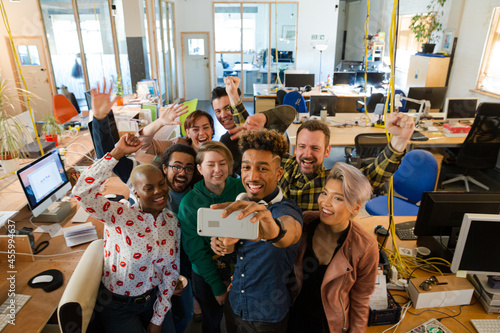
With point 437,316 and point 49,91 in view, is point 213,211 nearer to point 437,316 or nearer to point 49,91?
point 437,316

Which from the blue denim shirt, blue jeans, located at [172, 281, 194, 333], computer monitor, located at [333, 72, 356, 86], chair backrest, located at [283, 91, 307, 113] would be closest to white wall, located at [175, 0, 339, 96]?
computer monitor, located at [333, 72, 356, 86]

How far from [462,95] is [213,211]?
7.31 meters

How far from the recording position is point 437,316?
1.86m

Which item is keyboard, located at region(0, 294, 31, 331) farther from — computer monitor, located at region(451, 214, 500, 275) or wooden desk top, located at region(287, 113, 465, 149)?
wooden desk top, located at region(287, 113, 465, 149)

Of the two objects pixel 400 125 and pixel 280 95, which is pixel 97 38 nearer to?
pixel 280 95

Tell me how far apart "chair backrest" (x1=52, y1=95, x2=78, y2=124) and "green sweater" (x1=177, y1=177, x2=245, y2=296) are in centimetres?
496

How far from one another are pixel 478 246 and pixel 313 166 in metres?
1.00

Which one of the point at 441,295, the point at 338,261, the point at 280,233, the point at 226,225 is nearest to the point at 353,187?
the point at 338,261

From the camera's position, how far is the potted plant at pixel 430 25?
7.34 metres

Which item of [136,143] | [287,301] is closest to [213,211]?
[287,301]

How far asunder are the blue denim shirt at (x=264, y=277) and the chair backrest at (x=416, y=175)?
243cm

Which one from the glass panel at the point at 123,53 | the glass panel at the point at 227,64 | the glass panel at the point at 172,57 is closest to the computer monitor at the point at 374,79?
the glass panel at the point at 227,64

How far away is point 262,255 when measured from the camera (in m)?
1.48

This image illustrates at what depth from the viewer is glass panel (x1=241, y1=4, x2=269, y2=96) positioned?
34.4 feet
